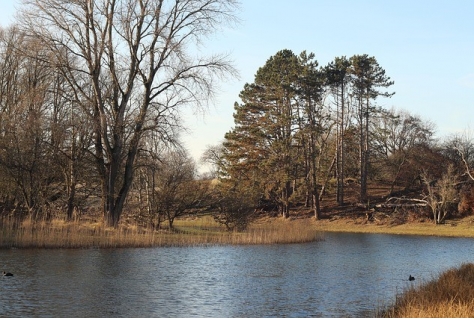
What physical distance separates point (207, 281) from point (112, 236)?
10.3m

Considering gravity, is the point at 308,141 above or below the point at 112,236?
above

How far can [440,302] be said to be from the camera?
441 inches

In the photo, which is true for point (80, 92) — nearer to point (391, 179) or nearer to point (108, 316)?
point (108, 316)

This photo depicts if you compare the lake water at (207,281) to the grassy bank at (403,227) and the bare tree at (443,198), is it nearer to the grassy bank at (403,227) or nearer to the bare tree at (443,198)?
the grassy bank at (403,227)

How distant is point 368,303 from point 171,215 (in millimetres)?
21406

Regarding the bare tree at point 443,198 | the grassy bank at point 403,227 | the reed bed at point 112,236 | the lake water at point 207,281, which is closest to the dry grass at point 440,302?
the lake water at point 207,281

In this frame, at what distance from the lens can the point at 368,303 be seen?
14.1 meters

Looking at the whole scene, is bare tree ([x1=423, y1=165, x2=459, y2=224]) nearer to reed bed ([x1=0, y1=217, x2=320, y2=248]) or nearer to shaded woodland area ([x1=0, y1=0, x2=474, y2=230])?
shaded woodland area ([x1=0, y1=0, x2=474, y2=230])

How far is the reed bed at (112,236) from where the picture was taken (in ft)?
78.4

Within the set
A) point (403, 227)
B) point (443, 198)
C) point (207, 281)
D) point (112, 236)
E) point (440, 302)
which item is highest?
point (443, 198)

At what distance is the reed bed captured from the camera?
23906mm

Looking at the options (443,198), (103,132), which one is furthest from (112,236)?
(443,198)

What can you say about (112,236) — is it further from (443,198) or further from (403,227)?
(443,198)

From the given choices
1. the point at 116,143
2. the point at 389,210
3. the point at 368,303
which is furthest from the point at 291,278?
the point at 389,210
